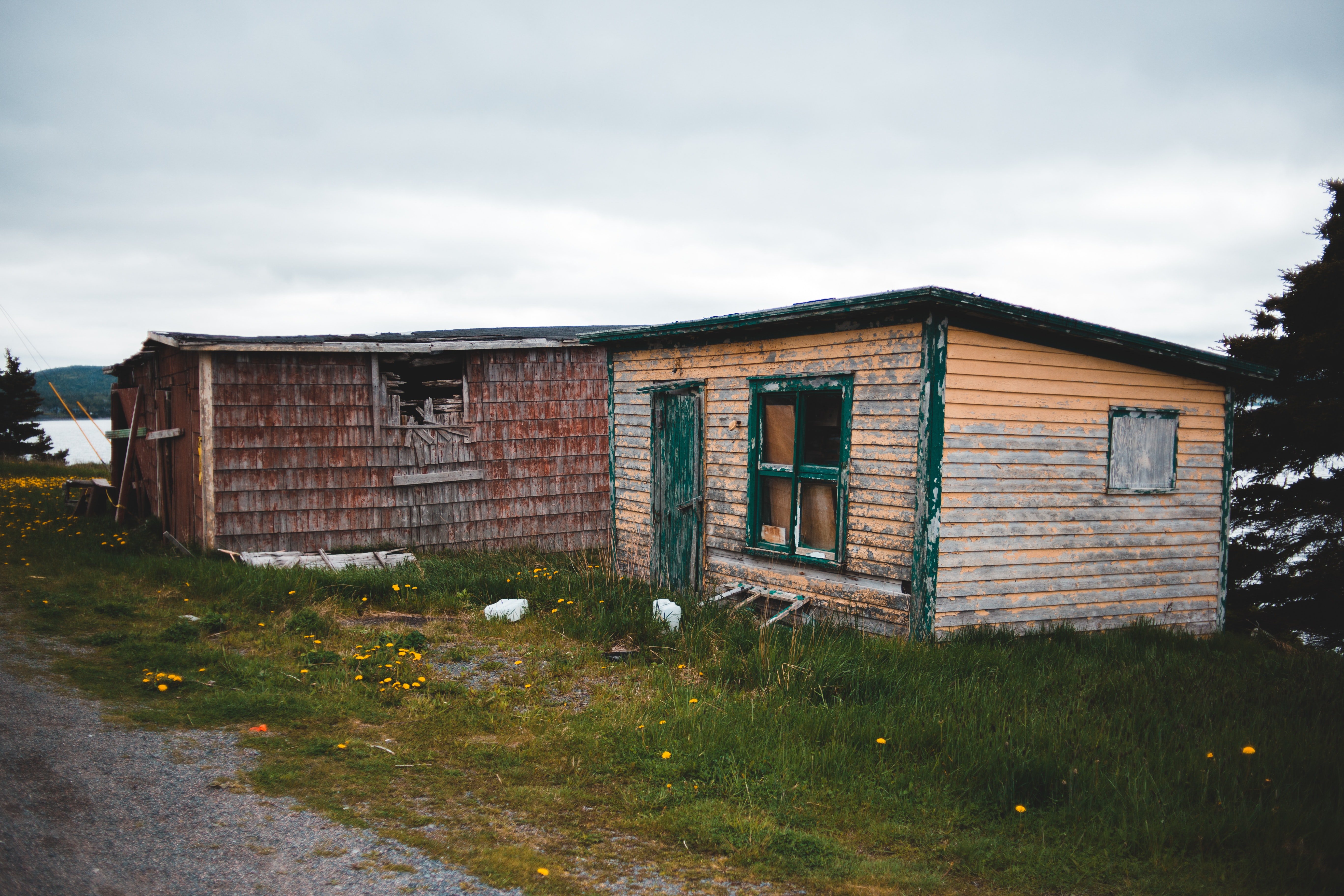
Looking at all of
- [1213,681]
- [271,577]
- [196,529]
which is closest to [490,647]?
[271,577]

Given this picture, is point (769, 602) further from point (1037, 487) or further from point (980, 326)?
point (980, 326)

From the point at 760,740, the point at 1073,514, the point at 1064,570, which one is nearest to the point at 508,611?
the point at 760,740

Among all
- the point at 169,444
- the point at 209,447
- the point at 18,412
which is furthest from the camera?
the point at 18,412

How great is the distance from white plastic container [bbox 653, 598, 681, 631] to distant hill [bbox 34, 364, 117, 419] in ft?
236

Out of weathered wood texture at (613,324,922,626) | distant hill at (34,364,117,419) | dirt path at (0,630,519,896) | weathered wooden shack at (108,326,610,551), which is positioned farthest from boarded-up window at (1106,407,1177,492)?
distant hill at (34,364,117,419)

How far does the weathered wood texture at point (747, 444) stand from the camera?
714cm

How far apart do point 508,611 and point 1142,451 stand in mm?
6469

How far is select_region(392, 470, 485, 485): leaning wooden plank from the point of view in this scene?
12.3 meters

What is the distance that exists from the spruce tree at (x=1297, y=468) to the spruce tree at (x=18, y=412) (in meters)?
36.4

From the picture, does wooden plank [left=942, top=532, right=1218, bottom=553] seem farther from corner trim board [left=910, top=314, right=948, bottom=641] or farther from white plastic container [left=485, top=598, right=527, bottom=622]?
white plastic container [left=485, top=598, right=527, bottom=622]

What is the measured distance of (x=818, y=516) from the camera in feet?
26.4

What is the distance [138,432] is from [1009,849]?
15450 millimetres

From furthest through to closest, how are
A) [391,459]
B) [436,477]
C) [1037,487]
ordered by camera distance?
[436,477] → [391,459] → [1037,487]

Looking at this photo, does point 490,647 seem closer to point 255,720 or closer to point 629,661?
point 629,661
